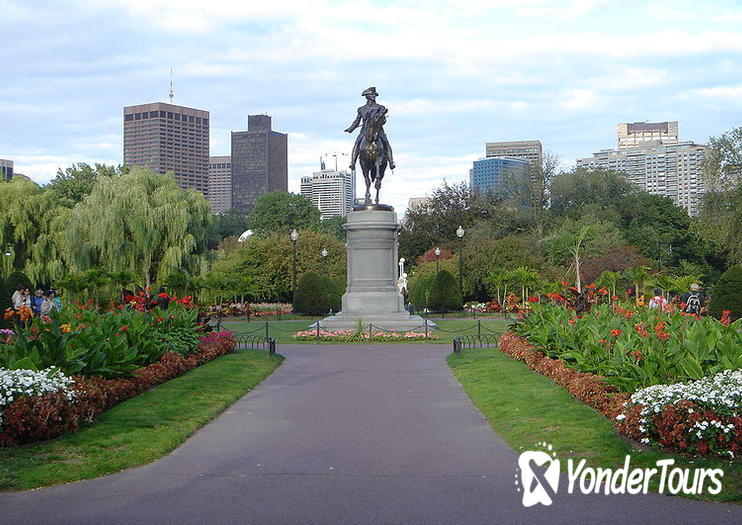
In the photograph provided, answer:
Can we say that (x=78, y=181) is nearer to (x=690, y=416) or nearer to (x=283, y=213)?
(x=283, y=213)

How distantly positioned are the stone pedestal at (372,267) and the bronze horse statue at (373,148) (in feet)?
3.57

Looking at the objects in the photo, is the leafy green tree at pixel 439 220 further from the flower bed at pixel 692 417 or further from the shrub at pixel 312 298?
the flower bed at pixel 692 417

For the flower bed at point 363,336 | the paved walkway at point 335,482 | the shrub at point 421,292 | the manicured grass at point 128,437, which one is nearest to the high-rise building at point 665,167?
the shrub at point 421,292

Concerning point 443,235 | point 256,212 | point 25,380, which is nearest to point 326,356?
point 25,380

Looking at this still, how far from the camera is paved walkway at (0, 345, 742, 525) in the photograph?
6898 millimetres

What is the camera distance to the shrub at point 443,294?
43281 millimetres

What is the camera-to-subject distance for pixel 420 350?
72.8 ft

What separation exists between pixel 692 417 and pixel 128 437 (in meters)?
6.34

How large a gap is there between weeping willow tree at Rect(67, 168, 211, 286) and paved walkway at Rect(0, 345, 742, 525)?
1146 inches

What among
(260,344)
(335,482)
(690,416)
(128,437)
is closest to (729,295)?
(260,344)

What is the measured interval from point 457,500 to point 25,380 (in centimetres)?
540

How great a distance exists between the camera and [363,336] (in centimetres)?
2498

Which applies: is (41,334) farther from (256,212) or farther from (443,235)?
(256,212)

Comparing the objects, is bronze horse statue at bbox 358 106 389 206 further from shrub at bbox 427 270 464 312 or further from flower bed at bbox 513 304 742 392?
shrub at bbox 427 270 464 312
